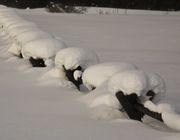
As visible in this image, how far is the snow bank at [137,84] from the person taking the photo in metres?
3.13

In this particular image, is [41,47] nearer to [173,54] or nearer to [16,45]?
[16,45]

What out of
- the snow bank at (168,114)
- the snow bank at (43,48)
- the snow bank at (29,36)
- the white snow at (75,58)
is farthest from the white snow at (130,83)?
the snow bank at (29,36)

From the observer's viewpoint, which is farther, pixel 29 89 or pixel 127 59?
pixel 127 59

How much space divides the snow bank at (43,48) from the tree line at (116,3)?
1999 centimetres

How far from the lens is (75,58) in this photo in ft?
13.4

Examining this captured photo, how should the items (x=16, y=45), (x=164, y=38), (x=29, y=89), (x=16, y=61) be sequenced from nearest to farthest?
(x=29, y=89) < (x=16, y=61) < (x=16, y=45) < (x=164, y=38)

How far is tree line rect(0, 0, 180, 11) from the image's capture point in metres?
25.1

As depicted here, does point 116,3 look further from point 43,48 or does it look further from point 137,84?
point 137,84

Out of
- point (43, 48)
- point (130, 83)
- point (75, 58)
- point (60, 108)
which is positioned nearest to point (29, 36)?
point (43, 48)

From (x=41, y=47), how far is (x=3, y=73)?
512 millimetres

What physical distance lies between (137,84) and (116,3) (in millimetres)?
22875

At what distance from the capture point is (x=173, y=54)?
27.2ft

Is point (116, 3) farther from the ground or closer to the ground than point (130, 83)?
closer to the ground

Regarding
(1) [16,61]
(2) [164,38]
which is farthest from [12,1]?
(1) [16,61]
